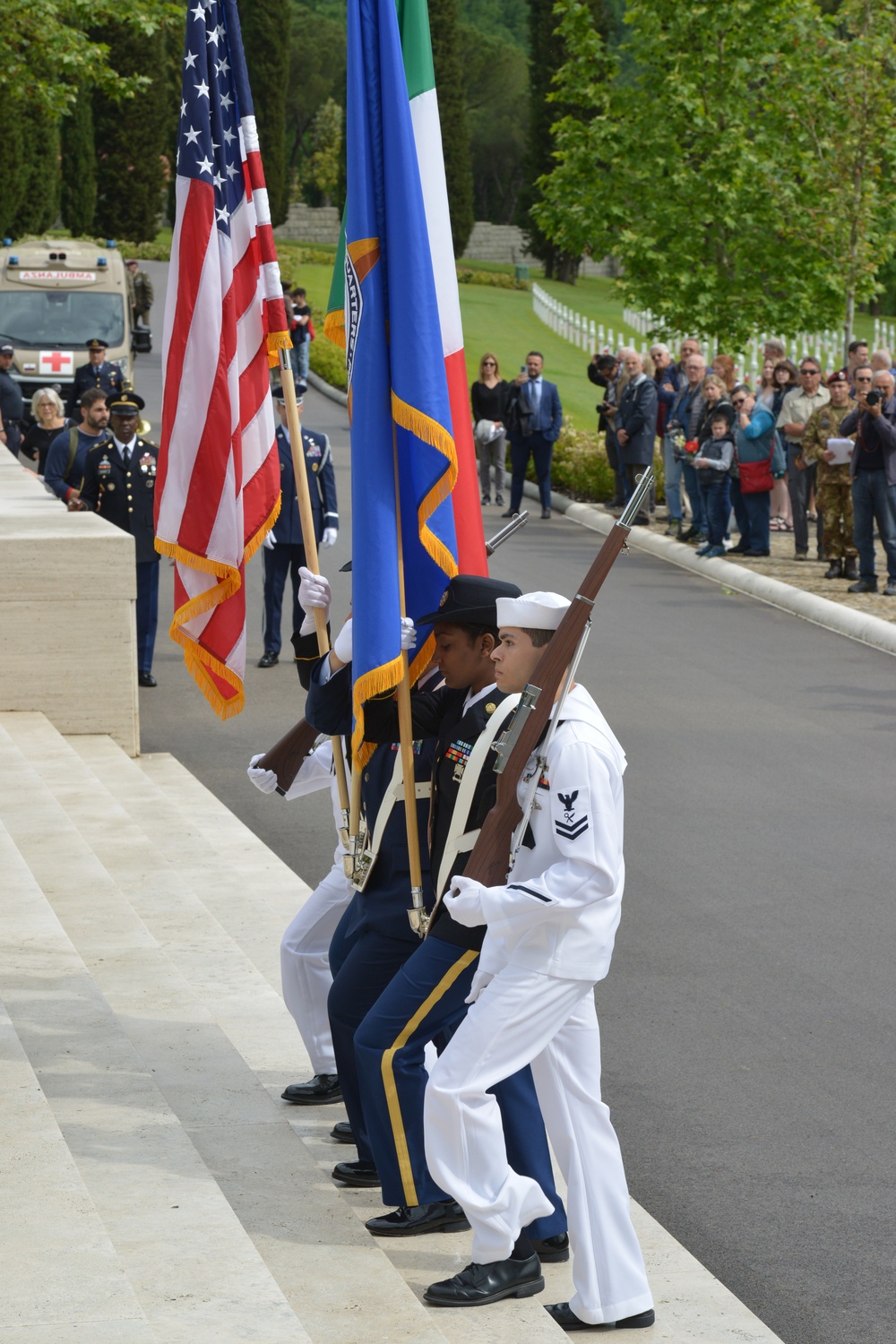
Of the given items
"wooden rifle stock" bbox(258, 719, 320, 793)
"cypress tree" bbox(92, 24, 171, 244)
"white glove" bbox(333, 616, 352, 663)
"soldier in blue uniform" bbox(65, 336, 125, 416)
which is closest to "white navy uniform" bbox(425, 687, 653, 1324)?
"white glove" bbox(333, 616, 352, 663)

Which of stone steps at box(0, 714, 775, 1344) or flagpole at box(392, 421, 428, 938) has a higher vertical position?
flagpole at box(392, 421, 428, 938)

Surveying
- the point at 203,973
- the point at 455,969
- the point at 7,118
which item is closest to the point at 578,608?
the point at 455,969

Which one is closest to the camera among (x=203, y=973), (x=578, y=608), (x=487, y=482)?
(x=578, y=608)

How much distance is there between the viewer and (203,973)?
7090mm

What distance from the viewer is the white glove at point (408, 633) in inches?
203

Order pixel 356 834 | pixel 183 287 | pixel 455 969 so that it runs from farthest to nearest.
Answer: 1. pixel 183 287
2. pixel 356 834
3. pixel 455 969

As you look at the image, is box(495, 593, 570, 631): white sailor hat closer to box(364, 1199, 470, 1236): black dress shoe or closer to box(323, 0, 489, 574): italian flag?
box(323, 0, 489, 574): italian flag

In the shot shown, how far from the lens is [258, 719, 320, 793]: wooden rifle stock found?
5.96m

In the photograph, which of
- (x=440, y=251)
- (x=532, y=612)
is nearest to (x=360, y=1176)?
(x=532, y=612)

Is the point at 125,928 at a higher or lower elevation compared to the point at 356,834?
lower

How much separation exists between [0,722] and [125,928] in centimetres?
433

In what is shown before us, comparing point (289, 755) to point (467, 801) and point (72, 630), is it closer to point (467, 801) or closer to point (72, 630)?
point (467, 801)

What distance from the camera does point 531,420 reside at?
21.8 meters

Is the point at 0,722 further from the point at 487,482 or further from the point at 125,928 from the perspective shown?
the point at 487,482
